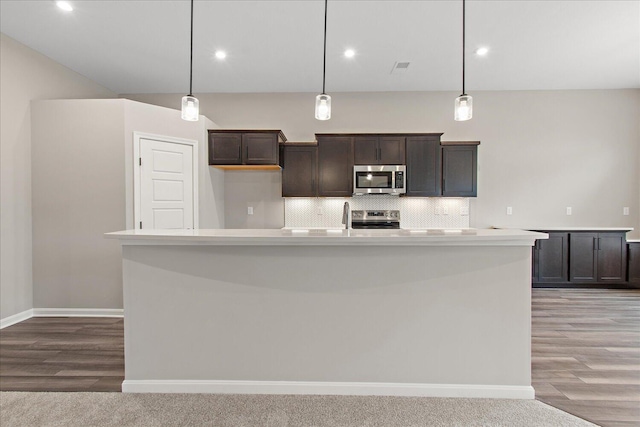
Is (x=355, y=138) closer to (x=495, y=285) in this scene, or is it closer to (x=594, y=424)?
(x=495, y=285)

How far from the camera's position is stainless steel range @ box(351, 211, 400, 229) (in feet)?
15.6

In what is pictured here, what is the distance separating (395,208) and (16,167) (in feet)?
15.3

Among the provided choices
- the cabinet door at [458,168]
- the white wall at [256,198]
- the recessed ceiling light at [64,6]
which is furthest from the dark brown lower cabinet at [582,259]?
the recessed ceiling light at [64,6]

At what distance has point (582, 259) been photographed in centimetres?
443

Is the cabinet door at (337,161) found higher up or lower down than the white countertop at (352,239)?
higher up

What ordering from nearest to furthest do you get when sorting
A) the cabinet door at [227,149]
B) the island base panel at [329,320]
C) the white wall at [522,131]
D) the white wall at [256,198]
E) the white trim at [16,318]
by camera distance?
the island base panel at [329,320], the white trim at [16,318], the cabinet door at [227,149], the white wall at [522,131], the white wall at [256,198]

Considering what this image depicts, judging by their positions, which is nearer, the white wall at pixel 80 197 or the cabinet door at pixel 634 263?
the white wall at pixel 80 197

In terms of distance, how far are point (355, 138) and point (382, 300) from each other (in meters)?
2.99

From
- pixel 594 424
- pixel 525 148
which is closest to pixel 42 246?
pixel 594 424

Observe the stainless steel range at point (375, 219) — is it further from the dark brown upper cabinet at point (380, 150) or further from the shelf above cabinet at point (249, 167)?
the shelf above cabinet at point (249, 167)

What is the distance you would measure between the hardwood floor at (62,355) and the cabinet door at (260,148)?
8.18 feet

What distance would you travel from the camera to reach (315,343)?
2.02 meters

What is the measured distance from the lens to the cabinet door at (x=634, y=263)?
4406mm

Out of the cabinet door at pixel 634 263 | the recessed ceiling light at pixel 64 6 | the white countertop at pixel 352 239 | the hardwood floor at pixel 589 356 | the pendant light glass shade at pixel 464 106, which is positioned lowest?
the hardwood floor at pixel 589 356
